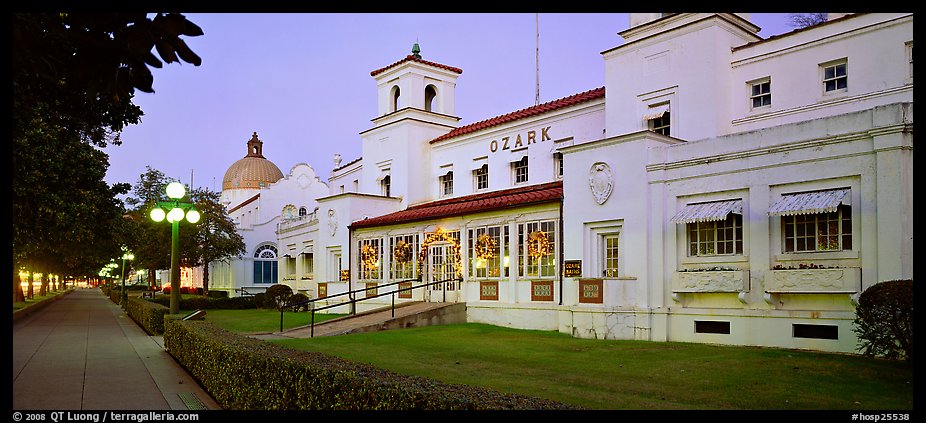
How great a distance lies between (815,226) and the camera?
15438mm

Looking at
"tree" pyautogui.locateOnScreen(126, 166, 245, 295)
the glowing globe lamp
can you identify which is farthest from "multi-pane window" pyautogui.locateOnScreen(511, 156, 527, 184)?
"tree" pyautogui.locateOnScreen(126, 166, 245, 295)

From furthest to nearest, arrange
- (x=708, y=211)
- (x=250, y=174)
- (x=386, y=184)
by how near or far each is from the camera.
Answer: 1. (x=250, y=174)
2. (x=386, y=184)
3. (x=708, y=211)

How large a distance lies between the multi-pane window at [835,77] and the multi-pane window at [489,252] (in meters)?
9.95

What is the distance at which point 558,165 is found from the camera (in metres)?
25.5

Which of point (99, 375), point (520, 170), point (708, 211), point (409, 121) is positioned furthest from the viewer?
point (409, 121)

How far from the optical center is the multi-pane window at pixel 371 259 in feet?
94.5

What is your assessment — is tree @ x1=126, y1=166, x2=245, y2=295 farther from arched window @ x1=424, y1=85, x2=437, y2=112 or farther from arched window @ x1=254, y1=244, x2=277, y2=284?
arched window @ x1=424, y1=85, x2=437, y2=112

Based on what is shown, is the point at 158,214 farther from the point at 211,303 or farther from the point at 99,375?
the point at 211,303

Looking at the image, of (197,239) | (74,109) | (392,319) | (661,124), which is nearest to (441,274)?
(392,319)

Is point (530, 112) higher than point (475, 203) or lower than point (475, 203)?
higher

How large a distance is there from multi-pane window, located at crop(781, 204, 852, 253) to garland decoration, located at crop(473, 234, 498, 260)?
31.9 ft

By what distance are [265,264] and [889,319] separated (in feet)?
155

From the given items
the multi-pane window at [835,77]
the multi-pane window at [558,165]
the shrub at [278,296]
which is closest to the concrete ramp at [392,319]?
the multi-pane window at [558,165]

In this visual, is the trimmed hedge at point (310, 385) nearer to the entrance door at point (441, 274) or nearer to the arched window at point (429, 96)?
the entrance door at point (441, 274)
